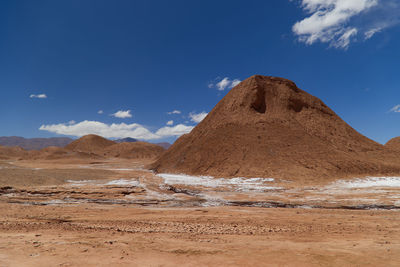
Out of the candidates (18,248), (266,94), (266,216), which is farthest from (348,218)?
(266,94)

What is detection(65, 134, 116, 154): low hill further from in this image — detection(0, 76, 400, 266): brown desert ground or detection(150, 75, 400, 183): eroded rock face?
detection(0, 76, 400, 266): brown desert ground

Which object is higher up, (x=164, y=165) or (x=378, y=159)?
(x=378, y=159)

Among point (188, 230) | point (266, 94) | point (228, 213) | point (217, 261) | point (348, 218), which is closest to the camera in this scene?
point (217, 261)

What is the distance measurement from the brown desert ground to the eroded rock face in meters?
0.18

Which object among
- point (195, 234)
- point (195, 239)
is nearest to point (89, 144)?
point (195, 234)

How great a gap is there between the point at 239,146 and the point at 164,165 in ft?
35.4

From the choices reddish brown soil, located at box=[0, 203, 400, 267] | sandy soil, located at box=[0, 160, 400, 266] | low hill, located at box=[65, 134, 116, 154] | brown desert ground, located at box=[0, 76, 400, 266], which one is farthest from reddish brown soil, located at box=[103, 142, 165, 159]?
reddish brown soil, located at box=[0, 203, 400, 267]

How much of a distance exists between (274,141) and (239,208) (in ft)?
55.7

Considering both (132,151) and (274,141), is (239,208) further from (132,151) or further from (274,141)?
(132,151)

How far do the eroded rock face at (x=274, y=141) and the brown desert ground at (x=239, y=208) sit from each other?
18 cm

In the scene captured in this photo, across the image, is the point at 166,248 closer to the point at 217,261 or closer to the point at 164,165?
the point at 217,261

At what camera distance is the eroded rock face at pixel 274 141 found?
22031 mm

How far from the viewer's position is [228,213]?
9.42 metres

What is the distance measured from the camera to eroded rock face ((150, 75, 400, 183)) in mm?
A: 22031
